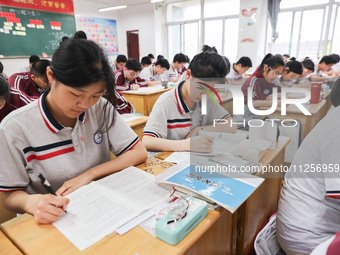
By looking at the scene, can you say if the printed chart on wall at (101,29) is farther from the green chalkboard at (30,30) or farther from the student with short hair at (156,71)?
the student with short hair at (156,71)

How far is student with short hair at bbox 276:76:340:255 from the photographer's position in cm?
82

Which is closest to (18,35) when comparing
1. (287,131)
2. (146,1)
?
(146,1)

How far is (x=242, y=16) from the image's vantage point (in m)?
6.38

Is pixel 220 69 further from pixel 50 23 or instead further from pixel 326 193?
pixel 50 23

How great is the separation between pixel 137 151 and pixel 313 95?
2.24m

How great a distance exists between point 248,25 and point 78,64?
6.56 metres

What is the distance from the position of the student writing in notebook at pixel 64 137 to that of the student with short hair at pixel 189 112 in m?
0.30

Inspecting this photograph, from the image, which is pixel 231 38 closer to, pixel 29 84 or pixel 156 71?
pixel 156 71

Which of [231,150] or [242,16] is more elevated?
[242,16]

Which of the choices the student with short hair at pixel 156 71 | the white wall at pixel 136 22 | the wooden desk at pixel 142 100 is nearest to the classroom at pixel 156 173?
the wooden desk at pixel 142 100

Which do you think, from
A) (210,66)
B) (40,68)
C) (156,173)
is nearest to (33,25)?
(40,68)

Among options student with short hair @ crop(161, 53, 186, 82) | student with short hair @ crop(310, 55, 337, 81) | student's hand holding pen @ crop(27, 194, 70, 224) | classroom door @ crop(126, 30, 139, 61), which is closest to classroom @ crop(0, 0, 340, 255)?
student's hand holding pen @ crop(27, 194, 70, 224)

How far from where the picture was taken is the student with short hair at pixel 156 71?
5.03 m

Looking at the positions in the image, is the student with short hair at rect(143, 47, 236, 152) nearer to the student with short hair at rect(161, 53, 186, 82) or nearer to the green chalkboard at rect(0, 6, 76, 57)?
the student with short hair at rect(161, 53, 186, 82)
